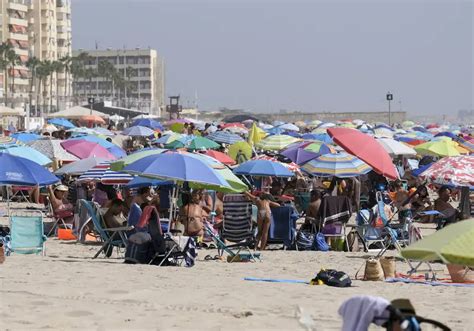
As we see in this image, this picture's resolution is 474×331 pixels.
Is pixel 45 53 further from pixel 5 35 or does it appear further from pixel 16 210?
pixel 16 210

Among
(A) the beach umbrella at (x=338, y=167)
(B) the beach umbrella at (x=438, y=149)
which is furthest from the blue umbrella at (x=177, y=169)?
(B) the beach umbrella at (x=438, y=149)

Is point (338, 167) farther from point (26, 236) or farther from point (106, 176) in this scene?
point (26, 236)

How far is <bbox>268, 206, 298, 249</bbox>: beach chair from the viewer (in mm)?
13430

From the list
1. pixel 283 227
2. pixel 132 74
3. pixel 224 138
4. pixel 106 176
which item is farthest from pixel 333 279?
pixel 132 74

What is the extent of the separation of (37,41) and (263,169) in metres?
105

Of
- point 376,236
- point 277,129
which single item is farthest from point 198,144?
point 277,129

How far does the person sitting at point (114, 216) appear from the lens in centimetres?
1266

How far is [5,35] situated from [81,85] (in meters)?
55.1

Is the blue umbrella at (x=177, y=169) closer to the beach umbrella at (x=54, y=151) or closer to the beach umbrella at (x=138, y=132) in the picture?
the beach umbrella at (x=54, y=151)

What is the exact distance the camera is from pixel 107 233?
40.9ft

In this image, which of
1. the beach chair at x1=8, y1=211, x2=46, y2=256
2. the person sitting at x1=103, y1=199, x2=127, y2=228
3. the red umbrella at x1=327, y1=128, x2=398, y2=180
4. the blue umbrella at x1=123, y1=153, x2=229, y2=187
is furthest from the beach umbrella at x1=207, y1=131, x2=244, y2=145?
the beach chair at x1=8, y1=211, x2=46, y2=256

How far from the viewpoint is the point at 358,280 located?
1065cm

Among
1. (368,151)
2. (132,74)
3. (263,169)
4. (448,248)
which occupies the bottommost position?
(132,74)

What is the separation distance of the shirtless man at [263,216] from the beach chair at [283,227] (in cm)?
10
